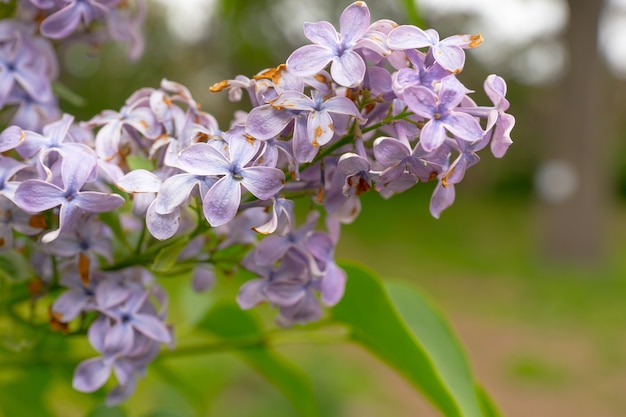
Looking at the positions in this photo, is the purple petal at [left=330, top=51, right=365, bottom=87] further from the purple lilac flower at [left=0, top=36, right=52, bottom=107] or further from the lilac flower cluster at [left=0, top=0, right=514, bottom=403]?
the purple lilac flower at [left=0, top=36, right=52, bottom=107]

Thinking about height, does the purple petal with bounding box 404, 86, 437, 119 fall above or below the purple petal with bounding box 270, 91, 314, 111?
above

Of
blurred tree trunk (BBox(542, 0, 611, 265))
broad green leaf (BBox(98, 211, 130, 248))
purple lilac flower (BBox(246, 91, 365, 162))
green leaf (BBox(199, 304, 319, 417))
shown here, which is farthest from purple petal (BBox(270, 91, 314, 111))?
blurred tree trunk (BBox(542, 0, 611, 265))

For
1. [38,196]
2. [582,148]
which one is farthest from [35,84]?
[582,148]

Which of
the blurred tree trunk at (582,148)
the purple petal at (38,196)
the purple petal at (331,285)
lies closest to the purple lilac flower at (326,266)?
the purple petal at (331,285)

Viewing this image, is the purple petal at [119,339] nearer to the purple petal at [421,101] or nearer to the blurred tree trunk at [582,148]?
the purple petal at [421,101]

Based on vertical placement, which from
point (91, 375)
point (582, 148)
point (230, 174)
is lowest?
point (91, 375)

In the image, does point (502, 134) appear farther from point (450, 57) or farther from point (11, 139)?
point (11, 139)

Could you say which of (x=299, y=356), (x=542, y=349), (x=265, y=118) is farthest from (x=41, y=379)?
(x=542, y=349)
